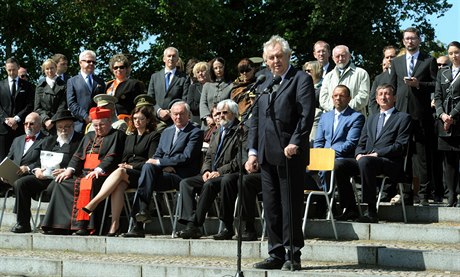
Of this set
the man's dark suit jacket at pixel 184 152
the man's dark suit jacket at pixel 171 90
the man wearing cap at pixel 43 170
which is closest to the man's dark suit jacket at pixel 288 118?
the man's dark suit jacket at pixel 184 152

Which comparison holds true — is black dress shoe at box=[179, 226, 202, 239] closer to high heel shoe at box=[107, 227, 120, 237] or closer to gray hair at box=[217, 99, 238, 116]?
high heel shoe at box=[107, 227, 120, 237]

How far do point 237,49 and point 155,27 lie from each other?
8.47 ft

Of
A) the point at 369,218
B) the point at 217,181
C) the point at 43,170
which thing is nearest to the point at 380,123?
the point at 369,218

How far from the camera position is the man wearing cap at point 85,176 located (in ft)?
42.2

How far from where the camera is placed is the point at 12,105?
16.1 metres

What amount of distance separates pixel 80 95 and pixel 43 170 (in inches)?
66.6

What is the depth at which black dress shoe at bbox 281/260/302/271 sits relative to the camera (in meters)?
9.67

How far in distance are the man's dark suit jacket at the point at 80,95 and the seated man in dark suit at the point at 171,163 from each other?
220 cm

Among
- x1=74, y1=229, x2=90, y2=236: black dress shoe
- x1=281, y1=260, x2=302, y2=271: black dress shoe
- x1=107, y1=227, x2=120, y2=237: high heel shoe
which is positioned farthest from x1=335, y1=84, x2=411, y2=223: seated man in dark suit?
x1=74, y1=229, x2=90, y2=236: black dress shoe

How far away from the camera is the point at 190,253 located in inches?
451

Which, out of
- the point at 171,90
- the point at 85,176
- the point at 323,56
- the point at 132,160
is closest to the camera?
the point at 85,176

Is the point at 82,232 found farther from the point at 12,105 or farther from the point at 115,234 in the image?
the point at 12,105

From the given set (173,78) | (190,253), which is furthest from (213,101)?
(190,253)

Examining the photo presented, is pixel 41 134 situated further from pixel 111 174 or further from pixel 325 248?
pixel 325 248
